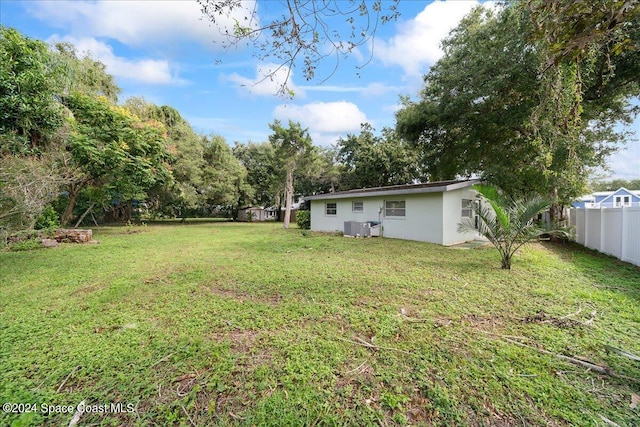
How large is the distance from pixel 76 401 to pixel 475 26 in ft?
44.5

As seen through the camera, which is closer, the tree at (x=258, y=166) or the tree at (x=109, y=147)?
the tree at (x=109, y=147)

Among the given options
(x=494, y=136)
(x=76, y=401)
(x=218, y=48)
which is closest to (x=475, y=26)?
(x=494, y=136)

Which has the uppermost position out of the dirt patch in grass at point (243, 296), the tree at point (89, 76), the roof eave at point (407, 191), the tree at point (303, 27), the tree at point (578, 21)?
the tree at point (89, 76)

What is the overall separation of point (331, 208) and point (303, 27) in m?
12.0

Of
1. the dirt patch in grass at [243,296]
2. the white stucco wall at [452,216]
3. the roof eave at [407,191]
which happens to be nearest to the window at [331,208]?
the roof eave at [407,191]

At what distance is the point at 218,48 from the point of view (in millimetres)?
2557

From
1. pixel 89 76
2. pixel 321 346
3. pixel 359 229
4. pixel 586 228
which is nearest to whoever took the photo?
pixel 321 346

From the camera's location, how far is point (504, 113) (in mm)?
9242

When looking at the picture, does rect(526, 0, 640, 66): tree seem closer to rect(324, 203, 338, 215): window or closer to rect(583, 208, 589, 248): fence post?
rect(583, 208, 589, 248): fence post

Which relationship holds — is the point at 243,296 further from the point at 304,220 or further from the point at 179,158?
the point at 179,158

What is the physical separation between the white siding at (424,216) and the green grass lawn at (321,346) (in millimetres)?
4274

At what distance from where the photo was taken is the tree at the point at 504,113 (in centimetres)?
793

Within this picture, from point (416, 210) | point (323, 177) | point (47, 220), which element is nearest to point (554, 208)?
point (416, 210)

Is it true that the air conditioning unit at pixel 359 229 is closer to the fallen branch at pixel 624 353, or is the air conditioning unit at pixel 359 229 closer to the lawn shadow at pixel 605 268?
the lawn shadow at pixel 605 268
